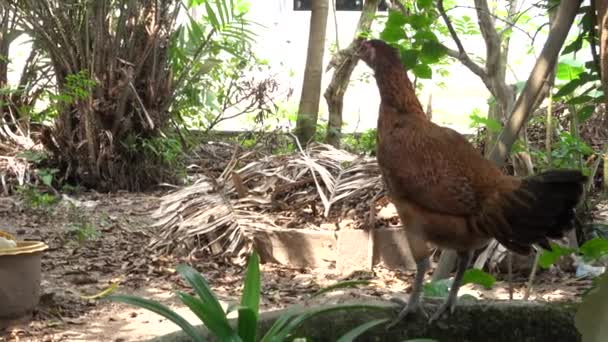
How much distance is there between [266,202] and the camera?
611 cm

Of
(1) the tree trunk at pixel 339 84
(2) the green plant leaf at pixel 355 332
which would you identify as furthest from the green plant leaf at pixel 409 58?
(1) the tree trunk at pixel 339 84

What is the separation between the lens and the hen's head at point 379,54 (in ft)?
8.42

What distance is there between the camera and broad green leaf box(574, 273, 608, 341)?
1229 mm

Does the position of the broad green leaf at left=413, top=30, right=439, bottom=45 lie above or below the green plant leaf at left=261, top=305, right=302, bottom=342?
above

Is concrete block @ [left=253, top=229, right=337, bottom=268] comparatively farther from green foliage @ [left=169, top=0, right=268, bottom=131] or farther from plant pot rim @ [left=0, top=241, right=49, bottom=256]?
green foliage @ [left=169, top=0, right=268, bottom=131]

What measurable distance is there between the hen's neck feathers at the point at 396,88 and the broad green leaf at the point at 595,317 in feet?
4.45

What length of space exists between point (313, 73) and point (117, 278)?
4879mm

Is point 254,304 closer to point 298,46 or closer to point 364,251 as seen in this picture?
point 364,251

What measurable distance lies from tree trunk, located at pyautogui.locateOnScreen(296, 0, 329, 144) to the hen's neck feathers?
674 cm

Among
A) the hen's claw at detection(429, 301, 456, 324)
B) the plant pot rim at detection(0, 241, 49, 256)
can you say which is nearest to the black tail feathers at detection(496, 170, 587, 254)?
the hen's claw at detection(429, 301, 456, 324)

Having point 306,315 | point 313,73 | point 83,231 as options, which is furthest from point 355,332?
point 313,73

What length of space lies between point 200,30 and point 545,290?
4998 millimetres

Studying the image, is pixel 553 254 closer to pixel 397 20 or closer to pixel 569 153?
pixel 397 20

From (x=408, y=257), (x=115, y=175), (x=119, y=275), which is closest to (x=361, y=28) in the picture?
(x=115, y=175)
